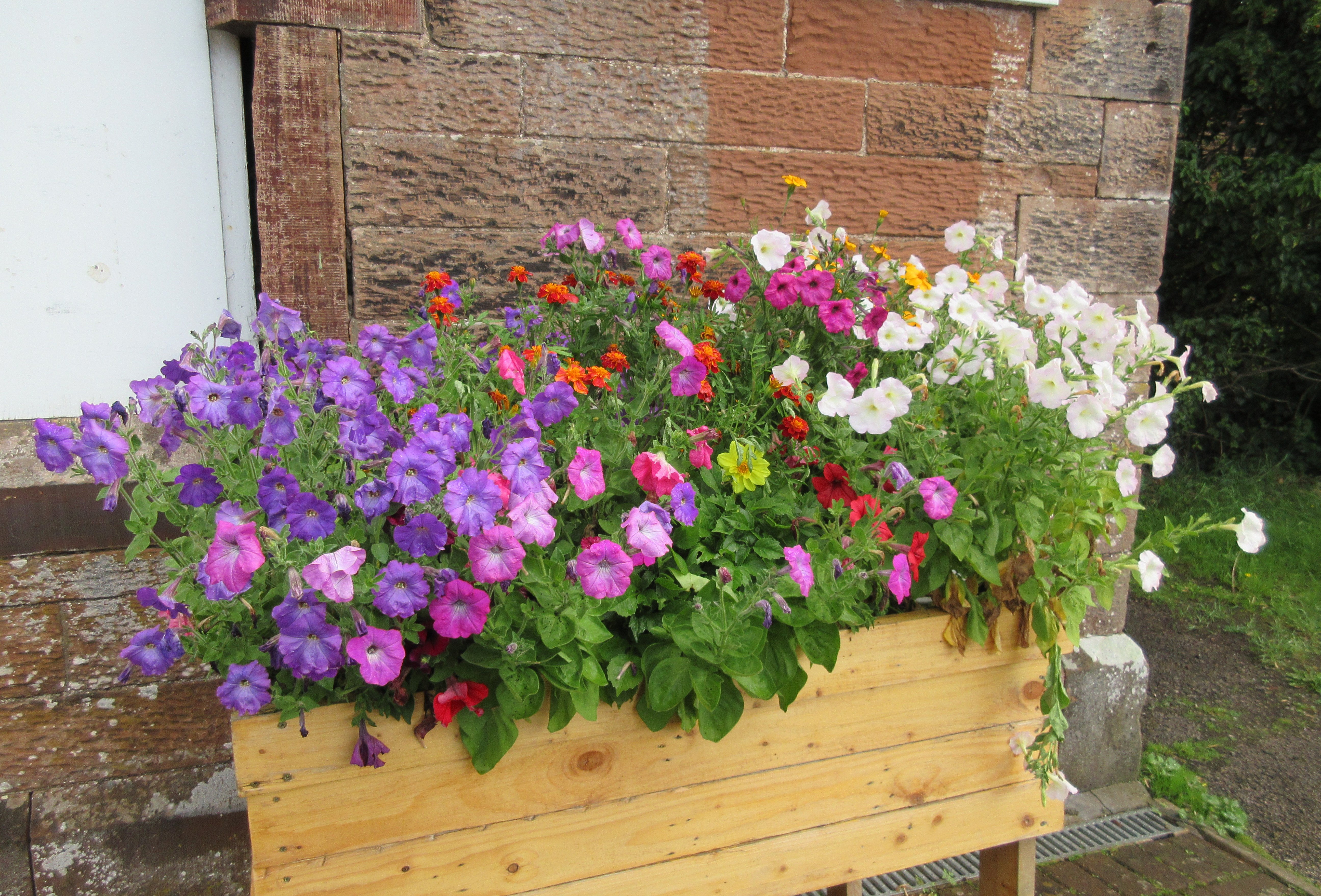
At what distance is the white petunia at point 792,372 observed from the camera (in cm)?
160

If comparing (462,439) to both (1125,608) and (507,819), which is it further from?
(1125,608)

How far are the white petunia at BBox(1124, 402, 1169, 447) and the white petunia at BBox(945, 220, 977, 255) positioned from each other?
2.22 feet

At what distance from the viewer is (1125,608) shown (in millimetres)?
2824

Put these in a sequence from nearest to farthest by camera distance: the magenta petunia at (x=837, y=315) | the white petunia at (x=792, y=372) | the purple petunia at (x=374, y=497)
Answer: the purple petunia at (x=374, y=497) → the white petunia at (x=792, y=372) → the magenta petunia at (x=837, y=315)

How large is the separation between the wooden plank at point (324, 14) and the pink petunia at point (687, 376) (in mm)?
1235

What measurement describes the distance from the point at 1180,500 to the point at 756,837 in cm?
479

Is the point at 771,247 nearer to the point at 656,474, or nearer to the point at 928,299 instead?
the point at 928,299

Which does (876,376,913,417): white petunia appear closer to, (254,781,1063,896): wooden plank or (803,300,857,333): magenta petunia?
(803,300,857,333): magenta petunia

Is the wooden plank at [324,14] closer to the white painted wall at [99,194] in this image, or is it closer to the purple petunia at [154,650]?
the white painted wall at [99,194]

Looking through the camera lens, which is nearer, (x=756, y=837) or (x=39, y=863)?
(x=756, y=837)

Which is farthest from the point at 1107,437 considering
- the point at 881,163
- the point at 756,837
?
the point at 756,837

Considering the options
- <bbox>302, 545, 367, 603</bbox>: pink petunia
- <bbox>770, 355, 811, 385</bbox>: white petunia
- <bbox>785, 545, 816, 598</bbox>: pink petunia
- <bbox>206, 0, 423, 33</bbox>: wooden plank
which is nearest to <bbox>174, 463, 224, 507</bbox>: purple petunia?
<bbox>302, 545, 367, 603</bbox>: pink petunia

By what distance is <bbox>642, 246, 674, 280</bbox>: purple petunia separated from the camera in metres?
1.88

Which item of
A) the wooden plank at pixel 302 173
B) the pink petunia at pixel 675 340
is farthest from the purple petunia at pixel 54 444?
the wooden plank at pixel 302 173
